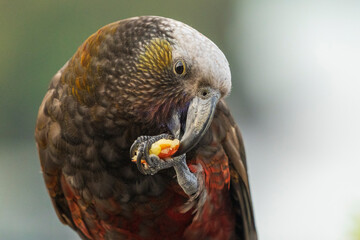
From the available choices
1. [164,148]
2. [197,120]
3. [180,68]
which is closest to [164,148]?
[164,148]

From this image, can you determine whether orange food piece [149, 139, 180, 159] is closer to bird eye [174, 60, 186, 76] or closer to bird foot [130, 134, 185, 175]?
bird foot [130, 134, 185, 175]

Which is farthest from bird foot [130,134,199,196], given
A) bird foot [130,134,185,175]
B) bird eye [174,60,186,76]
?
bird eye [174,60,186,76]

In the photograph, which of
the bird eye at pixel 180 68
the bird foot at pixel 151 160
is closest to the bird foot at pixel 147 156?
the bird foot at pixel 151 160

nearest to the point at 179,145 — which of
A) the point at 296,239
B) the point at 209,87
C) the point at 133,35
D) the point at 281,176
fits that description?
the point at 209,87

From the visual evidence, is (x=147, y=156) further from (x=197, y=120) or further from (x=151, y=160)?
(x=197, y=120)

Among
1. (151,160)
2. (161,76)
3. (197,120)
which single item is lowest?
(151,160)

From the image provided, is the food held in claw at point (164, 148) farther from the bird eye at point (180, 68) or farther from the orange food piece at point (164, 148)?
the bird eye at point (180, 68)
